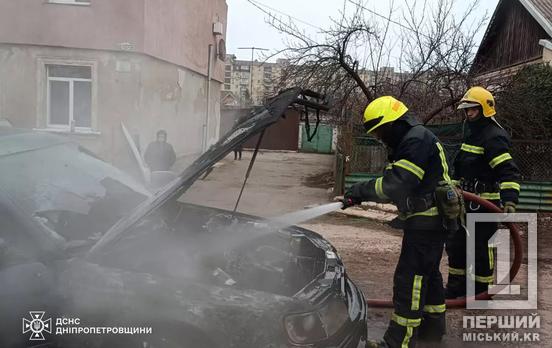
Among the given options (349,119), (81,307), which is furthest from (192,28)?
(81,307)

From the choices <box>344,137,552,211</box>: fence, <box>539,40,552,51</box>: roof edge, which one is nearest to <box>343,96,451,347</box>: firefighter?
<box>344,137,552,211</box>: fence

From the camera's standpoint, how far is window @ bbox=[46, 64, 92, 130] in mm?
10852

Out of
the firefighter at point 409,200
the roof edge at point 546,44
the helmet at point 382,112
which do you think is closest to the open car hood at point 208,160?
the helmet at point 382,112

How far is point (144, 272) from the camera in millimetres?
2312

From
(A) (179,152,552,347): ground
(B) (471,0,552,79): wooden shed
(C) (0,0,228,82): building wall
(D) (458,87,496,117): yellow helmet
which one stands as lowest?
(A) (179,152,552,347): ground

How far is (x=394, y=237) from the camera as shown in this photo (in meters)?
6.79

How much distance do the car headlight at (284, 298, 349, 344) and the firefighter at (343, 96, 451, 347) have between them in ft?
3.17

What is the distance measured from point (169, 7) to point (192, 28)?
2311 mm

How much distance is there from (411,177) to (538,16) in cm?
1313

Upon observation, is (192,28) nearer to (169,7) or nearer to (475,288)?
(169,7)

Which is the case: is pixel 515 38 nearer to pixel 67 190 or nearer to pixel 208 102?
pixel 208 102
